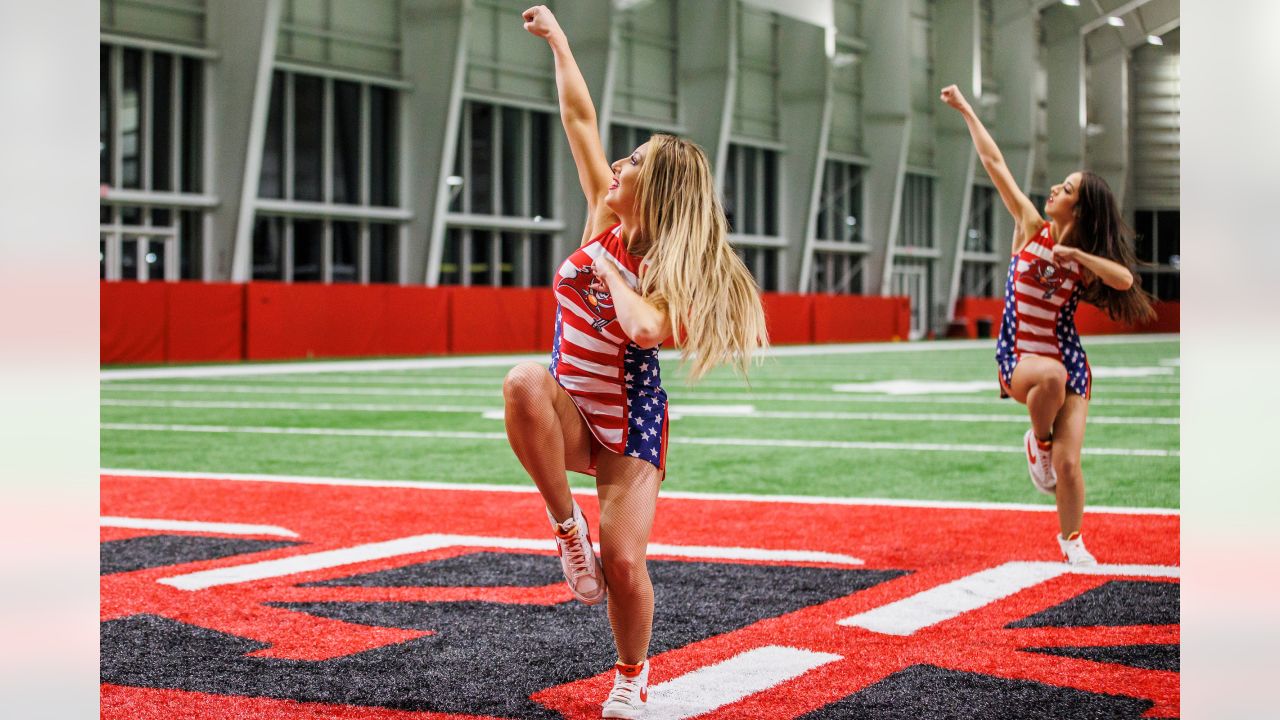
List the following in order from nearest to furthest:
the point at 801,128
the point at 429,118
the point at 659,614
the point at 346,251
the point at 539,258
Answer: the point at 659,614, the point at 429,118, the point at 346,251, the point at 539,258, the point at 801,128

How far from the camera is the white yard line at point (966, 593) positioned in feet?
14.3

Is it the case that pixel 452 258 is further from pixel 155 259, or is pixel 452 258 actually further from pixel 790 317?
pixel 790 317

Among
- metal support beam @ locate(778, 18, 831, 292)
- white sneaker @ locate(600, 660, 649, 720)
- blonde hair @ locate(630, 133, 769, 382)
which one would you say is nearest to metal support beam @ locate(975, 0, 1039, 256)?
metal support beam @ locate(778, 18, 831, 292)

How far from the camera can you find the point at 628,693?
3348mm

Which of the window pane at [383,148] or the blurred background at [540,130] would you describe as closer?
the blurred background at [540,130]

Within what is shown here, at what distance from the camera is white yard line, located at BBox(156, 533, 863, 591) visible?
5.05 metres

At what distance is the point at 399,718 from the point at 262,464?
19.4 ft

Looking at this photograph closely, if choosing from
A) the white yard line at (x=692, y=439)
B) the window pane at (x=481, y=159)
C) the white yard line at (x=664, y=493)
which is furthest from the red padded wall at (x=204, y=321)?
the white yard line at (x=664, y=493)

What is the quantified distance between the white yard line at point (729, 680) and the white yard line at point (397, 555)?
1.58m

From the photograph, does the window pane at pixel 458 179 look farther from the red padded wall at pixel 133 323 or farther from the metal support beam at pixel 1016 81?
the metal support beam at pixel 1016 81

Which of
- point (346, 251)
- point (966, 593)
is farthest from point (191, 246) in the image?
point (966, 593)

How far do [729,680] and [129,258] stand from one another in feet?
75.8

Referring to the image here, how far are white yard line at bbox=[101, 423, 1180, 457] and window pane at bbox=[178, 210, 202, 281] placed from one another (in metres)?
14.0
